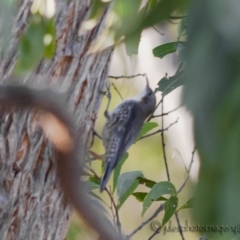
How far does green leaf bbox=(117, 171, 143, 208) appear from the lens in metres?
1.65

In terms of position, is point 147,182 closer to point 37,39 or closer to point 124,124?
point 124,124

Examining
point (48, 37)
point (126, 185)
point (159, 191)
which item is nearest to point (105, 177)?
point (126, 185)

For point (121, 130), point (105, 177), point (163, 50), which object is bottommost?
point (105, 177)

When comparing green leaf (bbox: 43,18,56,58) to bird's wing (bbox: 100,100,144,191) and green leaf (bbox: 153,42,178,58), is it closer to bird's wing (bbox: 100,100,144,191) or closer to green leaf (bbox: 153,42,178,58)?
green leaf (bbox: 153,42,178,58)

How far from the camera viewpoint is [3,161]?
58.5 inches

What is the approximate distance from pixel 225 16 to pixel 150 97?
1.81 metres

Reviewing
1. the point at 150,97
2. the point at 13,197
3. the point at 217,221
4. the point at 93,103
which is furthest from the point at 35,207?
the point at 217,221

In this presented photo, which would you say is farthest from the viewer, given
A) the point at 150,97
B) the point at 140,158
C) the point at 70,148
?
the point at 140,158

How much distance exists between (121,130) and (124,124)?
27 mm

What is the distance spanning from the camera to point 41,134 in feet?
4.95

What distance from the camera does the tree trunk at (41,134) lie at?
4.91ft

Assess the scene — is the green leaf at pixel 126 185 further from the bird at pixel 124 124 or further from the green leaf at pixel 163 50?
the green leaf at pixel 163 50

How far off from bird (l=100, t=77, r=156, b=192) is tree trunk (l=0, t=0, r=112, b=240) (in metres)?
0.22

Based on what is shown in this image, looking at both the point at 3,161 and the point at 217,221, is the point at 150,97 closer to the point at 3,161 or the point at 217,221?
the point at 3,161
